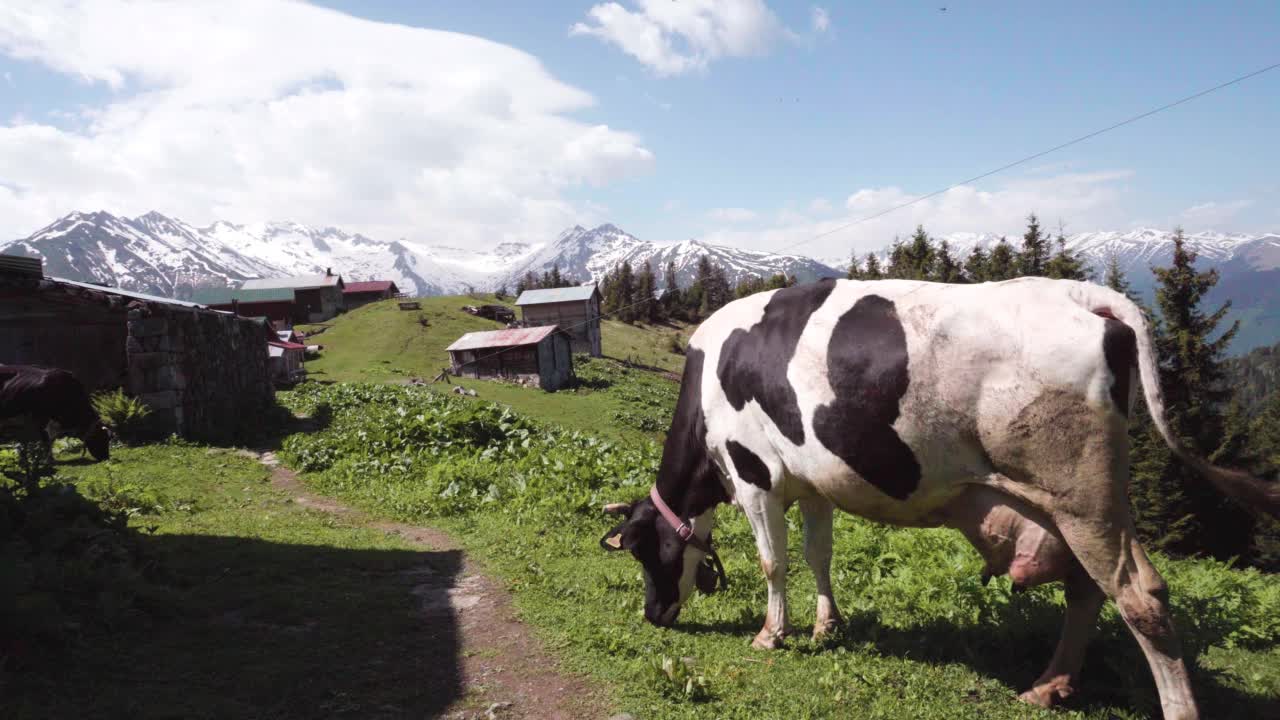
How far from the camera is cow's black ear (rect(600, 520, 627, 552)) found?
283 inches

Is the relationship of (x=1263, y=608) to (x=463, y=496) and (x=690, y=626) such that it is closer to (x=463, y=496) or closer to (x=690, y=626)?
(x=690, y=626)

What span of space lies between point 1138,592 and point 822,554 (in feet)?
8.63

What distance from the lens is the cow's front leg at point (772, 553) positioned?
6117 millimetres

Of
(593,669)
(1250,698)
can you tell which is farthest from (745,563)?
(1250,698)

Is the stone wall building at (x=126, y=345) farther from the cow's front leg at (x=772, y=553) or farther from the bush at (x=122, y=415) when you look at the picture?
the cow's front leg at (x=772, y=553)

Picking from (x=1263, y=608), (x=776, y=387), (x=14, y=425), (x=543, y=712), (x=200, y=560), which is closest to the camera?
(x=543, y=712)

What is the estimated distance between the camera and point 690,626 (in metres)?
6.88

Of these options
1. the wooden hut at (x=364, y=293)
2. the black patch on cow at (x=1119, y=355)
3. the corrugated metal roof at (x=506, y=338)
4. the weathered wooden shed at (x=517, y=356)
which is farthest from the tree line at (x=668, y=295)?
the black patch on cow at (x=1119, y=355)

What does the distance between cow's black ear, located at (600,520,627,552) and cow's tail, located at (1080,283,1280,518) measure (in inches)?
178

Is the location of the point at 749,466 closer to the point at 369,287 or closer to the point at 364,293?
the point at 364,293

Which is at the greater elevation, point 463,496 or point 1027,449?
point 1027,449

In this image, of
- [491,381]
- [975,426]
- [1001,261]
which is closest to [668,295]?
[1001,261]

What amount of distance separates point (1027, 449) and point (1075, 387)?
459 millimetres

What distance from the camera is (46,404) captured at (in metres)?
11.6
